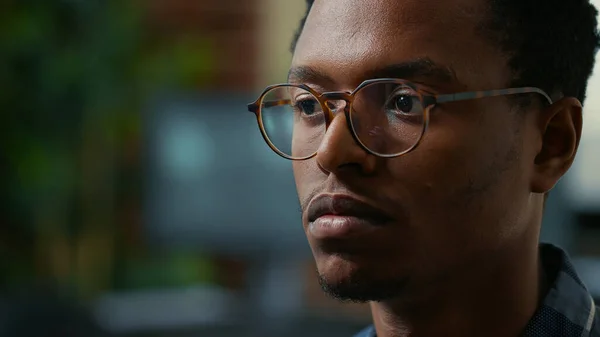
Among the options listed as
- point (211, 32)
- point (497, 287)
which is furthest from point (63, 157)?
point (497, 287)

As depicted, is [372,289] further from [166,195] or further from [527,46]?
[166,195]

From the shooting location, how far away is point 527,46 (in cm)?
102

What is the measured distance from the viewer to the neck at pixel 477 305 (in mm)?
1022

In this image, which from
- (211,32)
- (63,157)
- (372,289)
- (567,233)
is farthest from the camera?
(211,32)

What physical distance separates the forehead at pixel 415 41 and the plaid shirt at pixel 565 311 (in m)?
0.25

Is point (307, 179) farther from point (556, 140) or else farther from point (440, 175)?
point (556, 140)

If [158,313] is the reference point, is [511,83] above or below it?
above

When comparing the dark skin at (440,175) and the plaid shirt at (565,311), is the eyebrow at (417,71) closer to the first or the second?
the dark skin at (440,175)

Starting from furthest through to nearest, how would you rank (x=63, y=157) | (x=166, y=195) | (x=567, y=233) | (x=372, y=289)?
1. (x=63, y=157)
2. (x=166, y=195)
3. (x=567, y=233)
4. (x=372, y=289)

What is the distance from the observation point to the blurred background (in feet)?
10.6

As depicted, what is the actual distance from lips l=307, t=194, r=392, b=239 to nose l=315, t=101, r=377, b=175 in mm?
30

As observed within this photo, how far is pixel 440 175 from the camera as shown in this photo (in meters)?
0.97

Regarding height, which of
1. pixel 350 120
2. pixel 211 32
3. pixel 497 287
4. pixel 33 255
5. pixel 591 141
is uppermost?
pixel 350 120

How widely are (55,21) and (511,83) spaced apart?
9.55ft
